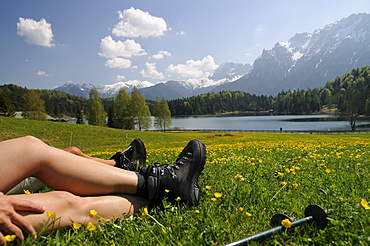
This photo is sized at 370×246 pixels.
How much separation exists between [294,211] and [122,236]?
1.64 metres

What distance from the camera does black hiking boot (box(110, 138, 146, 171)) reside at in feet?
10.9

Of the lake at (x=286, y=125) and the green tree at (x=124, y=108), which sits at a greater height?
the green tree at (x=124, y=108)

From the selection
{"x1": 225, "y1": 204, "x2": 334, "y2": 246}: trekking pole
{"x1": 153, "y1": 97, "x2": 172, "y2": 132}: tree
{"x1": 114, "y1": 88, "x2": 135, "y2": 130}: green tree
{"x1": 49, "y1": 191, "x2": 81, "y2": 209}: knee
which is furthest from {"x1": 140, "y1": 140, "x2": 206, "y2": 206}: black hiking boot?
{"x1": 153, "y1": 97, "x2": 172, "y2": 132}: tree

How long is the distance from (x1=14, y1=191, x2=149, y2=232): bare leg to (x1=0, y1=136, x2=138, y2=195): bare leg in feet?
0.38

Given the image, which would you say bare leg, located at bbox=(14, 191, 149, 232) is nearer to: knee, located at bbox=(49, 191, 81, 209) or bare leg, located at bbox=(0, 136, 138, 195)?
knee, located at bbox=(49, 191, 81, 209)

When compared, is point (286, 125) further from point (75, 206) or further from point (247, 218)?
point (75, 206)

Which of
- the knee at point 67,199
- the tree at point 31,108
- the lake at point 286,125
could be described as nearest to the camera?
the knee at point 67,199

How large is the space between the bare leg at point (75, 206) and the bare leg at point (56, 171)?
11cm

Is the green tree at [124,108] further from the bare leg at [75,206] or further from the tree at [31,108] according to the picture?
the bare leg at [75,206]

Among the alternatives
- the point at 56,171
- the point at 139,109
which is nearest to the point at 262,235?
the point at 56,171

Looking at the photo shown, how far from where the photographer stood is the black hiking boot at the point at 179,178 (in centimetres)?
232

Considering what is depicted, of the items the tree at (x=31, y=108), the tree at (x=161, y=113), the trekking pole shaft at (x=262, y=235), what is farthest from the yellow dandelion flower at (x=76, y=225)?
the tree at (x=31, y=108)

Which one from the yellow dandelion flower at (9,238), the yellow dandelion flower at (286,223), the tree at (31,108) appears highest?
the tree at (31,108)

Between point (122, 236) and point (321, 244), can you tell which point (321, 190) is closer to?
point (321, 244)
